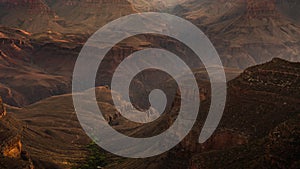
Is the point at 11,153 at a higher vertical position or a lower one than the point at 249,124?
lower

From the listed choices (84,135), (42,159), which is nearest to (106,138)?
(84,135)

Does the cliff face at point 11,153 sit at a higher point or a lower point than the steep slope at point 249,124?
lower

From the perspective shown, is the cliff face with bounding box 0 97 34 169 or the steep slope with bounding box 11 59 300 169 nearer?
the steep slope with bounding box 11 59 300 169

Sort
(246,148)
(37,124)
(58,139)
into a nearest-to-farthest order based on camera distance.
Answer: (246,148) → (58,139) → (37,124)

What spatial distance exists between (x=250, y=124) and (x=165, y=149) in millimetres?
22727

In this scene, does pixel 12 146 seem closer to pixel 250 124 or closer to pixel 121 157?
pixel 121 157

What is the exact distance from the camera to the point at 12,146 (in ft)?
303

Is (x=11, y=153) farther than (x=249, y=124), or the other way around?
(x=11, y=153)

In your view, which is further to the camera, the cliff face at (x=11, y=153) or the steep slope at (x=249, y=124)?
the cliff face at (x=11, y=153)

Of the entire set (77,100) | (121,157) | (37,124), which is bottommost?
(77,100)

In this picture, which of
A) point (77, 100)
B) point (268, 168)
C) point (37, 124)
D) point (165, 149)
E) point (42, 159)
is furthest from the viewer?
point (77, 100)

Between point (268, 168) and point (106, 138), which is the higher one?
point (268, 168)

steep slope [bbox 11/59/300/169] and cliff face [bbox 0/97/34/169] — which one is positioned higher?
steep slope [bbox 11/59/300/169]

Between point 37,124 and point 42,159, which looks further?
point 37,124
